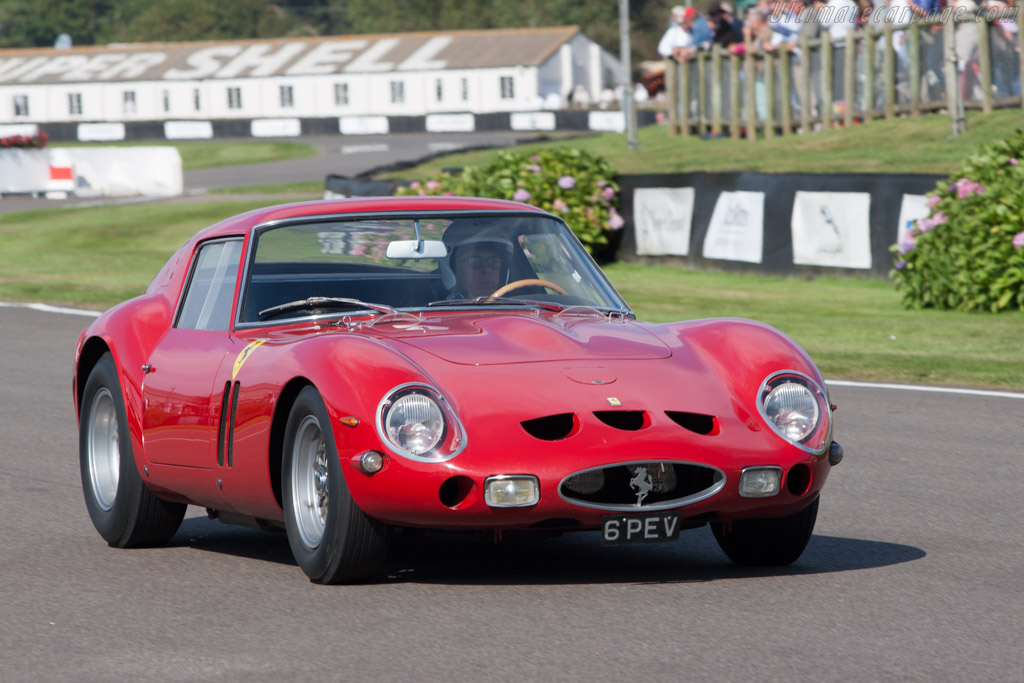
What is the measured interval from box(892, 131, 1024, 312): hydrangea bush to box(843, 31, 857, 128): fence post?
8.33 meters

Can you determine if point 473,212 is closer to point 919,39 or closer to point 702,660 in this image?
point 702,660

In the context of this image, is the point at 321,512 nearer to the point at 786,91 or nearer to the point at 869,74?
the point at 869,74

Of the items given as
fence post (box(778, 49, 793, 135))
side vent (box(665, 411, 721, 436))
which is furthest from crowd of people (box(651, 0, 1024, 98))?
side vent (box(665, 411, 721, 436))

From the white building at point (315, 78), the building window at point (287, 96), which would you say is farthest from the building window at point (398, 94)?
the building window at point (287, 96)

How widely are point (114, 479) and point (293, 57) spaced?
9318 cm

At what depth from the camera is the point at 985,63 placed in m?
22.3

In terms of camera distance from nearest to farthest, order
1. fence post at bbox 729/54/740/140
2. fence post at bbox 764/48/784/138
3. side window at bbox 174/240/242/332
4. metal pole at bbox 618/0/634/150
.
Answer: side window at bbox 174/240/242/332
fence post at bbox 764/48/784/138
fence post at bbox 729/54/740/140
metal pole at bbox 618/0/634/150

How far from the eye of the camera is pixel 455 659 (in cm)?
436

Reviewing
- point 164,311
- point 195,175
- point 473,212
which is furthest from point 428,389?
point 195,175

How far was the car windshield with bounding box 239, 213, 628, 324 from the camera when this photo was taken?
6.14m

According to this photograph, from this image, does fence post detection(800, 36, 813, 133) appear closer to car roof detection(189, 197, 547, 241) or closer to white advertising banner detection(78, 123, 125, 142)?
car roof detection(189, 197, 547, 241)

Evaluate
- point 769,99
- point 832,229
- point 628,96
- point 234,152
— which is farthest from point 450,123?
point 832,229

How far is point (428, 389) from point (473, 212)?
1.50m

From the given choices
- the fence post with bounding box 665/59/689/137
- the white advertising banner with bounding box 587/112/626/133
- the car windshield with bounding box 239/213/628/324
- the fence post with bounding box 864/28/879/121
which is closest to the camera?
the car windshield with bounding box 239/213/628/324
